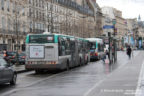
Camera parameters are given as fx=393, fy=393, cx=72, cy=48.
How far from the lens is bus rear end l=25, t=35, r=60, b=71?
2536cm

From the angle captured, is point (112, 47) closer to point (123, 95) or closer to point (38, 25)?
point (123, 95)

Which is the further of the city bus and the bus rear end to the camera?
the city bus

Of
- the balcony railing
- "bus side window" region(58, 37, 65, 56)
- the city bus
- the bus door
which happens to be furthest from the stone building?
"bus side window" region(58, 37, 65, 56)

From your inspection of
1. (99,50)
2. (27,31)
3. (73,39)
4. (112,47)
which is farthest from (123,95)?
(27,31)

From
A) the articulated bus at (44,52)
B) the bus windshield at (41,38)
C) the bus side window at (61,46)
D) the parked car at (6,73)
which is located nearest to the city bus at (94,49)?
the bus side window at (61,46)

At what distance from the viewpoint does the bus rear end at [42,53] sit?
2536 cm

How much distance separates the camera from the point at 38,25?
83375 mm

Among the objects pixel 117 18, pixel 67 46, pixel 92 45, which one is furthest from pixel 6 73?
pixel 117 18

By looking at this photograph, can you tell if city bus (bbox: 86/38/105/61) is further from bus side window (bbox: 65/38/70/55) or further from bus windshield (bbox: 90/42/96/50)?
bus side window (bbox: 65/38/70/55)

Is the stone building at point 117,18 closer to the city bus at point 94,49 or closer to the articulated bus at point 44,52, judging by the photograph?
the city bus at point 94,49

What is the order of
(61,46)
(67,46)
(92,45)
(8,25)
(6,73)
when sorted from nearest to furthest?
(6,73) → (61,46) → (67,46) → (92,45) → (8,25)

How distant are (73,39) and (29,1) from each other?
49.0 meters

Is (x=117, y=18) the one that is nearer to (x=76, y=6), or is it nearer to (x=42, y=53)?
(x=76, y=6)

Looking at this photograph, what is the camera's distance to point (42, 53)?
25.5 m
